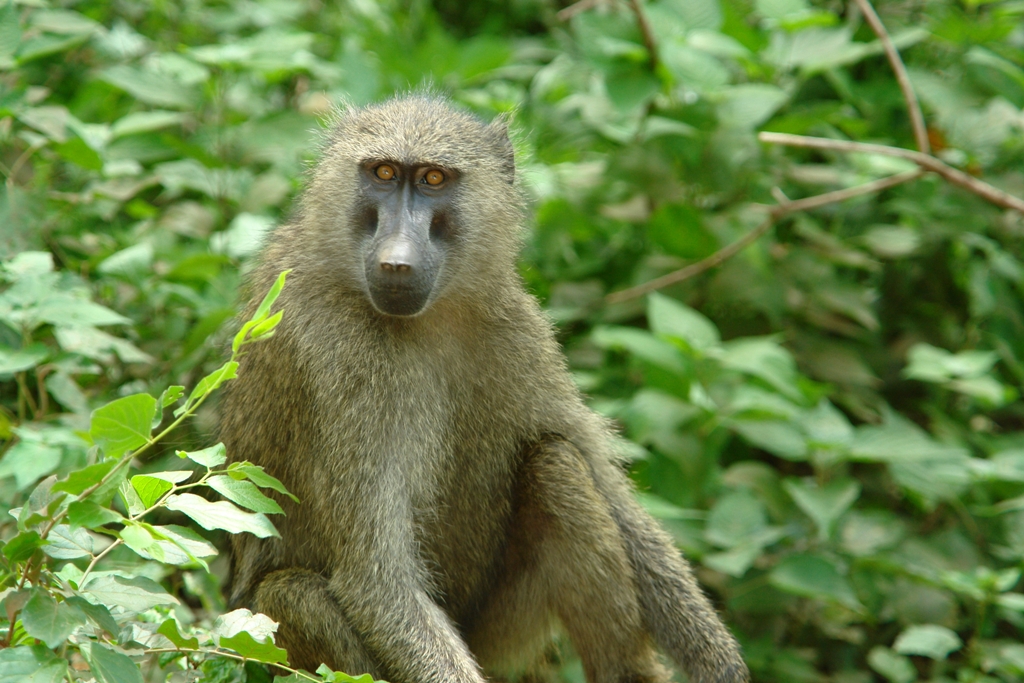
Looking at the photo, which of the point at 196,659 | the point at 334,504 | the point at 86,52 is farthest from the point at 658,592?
the point at 86,52

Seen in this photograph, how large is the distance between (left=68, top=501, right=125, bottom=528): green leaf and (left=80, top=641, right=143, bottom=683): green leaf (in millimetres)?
286

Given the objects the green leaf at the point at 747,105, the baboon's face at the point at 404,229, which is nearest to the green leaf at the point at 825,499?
the green leaf at the point at 747,105

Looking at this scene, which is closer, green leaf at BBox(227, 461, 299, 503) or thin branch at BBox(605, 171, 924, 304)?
green leaf at BBox(227, 461, 299, 503)

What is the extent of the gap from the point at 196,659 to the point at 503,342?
1.44 metres

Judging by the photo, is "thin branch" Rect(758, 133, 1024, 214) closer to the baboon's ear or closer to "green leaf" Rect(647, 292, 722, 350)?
"green leaf" Rect(647, 292, 722, 350)

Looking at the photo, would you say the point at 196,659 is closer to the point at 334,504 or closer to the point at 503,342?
the point at 334,504

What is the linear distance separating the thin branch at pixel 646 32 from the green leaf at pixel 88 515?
12.8 ft

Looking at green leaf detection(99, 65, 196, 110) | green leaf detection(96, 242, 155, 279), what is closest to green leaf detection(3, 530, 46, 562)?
green leaf detection(96, 242, 155, 279)

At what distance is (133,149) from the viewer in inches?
193

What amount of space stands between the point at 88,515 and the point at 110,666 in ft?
1.11

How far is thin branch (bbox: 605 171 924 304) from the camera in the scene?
5.14m

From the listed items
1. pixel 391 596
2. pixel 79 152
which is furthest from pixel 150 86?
pixel 391 596

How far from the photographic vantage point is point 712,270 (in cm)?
561

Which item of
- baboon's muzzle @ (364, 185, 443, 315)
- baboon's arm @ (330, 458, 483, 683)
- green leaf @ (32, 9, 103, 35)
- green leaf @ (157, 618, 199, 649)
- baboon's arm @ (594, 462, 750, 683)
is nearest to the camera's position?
green leaf @ (157, 618, 199, 649)
